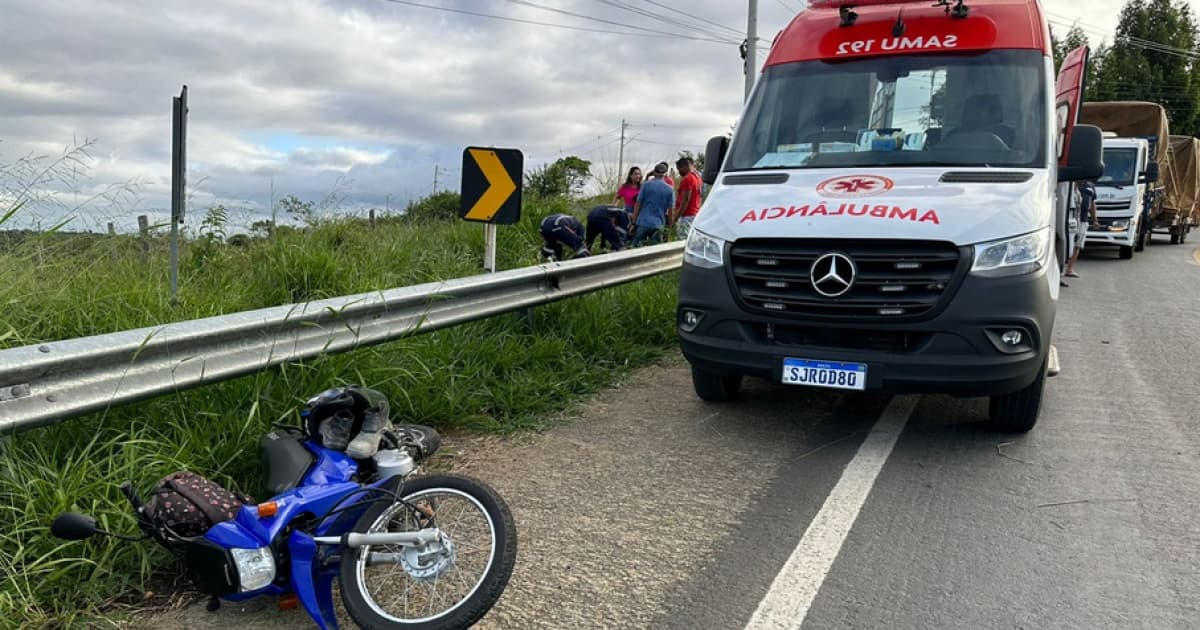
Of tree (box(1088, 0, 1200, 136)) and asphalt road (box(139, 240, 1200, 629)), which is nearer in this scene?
asphalt road (box(139, 240, 1200, 629))

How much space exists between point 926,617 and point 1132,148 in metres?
17.0

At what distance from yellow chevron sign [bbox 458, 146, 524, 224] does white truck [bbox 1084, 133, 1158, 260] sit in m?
13.5

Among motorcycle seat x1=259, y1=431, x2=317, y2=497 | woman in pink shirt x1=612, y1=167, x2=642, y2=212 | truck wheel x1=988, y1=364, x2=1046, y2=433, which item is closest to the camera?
motorcycle seat x1=259, y1=431, x2=317, y2=497

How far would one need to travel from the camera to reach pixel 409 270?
7180mm

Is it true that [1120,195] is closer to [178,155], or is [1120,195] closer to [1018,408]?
[1018,408]

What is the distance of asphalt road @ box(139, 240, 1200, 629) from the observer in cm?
296

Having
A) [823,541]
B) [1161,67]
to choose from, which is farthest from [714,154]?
[1161,67]

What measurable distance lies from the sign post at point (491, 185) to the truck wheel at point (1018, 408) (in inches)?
134

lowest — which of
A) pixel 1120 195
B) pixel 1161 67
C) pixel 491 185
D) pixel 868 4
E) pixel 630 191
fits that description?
pixel 491 185

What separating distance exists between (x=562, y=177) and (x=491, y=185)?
285 inches

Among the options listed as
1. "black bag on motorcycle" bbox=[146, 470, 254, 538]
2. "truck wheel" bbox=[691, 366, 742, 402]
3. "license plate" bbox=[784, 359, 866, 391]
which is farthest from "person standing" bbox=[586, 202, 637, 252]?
"black bag on motorcycle" bbox=[146, 470, 254, 538]

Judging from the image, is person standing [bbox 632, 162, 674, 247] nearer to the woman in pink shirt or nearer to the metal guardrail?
the woman in pink shirt

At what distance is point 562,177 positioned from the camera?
13383mm

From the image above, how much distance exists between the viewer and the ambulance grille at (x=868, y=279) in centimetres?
426
